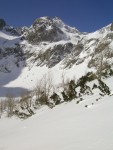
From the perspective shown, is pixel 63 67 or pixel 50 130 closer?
pixel 50 130

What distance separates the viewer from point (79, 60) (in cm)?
15525

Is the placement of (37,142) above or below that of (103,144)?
above

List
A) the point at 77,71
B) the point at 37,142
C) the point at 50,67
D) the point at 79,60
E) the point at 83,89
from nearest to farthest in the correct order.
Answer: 1. the point at 37,142
2. the point at 83,89
3. the point at 77,71
4. the point at 79,60
5. the point at 50,67

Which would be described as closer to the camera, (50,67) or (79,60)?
(79,60)

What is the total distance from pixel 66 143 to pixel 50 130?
2905 millimetres

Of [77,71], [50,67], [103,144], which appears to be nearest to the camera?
[103,144]

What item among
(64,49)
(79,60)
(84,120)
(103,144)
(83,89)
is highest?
(64,49)

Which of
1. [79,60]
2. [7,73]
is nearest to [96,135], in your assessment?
[79,60]

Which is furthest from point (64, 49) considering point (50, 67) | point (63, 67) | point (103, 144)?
point (103, 144)

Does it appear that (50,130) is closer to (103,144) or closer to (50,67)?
(103,144)

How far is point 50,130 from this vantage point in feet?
34.7

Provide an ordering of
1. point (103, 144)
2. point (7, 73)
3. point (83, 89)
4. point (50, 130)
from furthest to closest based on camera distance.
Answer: point (7, 73)
point (83, 89)
point (50, 130)
point (103, 144)

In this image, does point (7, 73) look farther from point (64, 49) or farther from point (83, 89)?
point (83, 89)

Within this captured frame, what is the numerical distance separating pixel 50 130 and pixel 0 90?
5368 inches
